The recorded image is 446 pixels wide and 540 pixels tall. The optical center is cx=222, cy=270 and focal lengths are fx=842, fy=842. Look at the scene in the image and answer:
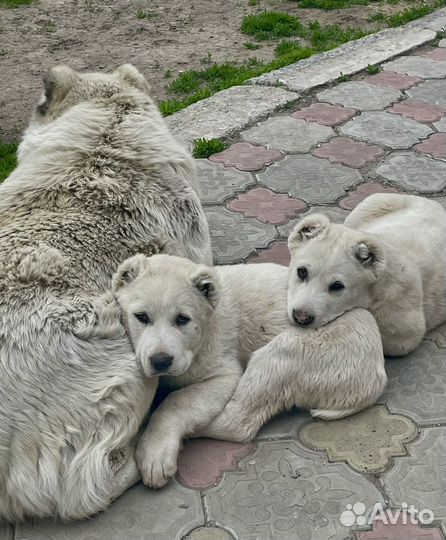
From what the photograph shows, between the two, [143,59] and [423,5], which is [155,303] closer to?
[143,59]

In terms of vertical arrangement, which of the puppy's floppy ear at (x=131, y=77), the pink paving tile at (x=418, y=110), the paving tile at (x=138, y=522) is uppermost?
the puppy's floppy ear at (x=131, y=77)

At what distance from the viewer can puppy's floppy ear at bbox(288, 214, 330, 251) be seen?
4.36 metres

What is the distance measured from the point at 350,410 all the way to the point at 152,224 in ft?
4.37

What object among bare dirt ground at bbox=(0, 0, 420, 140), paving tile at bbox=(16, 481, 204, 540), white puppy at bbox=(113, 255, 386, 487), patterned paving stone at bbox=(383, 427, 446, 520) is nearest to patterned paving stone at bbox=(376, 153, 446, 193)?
white puppy at bbox=(113, 255, 386, 487)

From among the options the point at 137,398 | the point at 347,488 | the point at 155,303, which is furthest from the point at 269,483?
the point at 155,303

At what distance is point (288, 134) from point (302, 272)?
3171 mm

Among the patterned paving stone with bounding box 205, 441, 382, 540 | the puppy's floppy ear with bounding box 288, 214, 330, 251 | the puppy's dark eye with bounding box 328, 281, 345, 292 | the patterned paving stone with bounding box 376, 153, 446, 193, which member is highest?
the puppy's floppy ear with bounding box 288, 214, 330, 251

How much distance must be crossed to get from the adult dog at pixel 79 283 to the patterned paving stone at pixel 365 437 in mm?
831

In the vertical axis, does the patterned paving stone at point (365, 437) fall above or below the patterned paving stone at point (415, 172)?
above

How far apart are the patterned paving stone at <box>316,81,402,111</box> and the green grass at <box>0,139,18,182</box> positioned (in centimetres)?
283

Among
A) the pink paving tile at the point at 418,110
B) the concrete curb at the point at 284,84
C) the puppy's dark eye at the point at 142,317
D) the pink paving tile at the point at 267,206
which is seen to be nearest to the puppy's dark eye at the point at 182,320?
the puppy's dark eye at the point at 142,317

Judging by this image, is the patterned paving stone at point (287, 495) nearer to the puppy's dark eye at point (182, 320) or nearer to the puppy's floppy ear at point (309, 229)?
the puppy's dark eye at point (182, 320)

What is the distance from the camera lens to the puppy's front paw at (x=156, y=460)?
362 centimetres

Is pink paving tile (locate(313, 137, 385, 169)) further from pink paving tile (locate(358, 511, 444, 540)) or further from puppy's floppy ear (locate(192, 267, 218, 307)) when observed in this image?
pink paving tile (locate(358, 511, 444, 540))
